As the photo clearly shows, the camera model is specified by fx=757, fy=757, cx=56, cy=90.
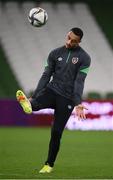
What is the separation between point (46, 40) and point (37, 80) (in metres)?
2.89

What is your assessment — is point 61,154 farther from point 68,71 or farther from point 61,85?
point 68,71

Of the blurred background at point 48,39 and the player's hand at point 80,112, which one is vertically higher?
the player's hand at point 80,112

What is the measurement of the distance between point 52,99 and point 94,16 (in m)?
24.9

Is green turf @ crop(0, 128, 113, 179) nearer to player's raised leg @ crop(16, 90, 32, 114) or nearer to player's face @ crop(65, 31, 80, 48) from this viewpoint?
player's raised leg @ crop(16, 90, 32, 114)

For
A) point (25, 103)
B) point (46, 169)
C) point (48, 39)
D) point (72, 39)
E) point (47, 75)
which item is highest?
point (72, 39)

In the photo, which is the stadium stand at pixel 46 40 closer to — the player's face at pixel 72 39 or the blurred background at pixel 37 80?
the blurred background at pixel 37 80

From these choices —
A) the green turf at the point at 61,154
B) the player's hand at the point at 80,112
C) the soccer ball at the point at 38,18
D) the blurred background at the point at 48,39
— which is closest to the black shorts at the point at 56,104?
the player's hand at the point at 80,112

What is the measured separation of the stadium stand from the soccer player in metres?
20.1

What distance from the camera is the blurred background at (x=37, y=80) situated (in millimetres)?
14312

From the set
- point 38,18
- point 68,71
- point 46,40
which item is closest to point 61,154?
point 38,18

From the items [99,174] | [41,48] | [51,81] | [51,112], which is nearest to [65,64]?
[51,81]

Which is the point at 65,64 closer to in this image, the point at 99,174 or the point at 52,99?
the point at 52,99

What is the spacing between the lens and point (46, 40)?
34.5 meters

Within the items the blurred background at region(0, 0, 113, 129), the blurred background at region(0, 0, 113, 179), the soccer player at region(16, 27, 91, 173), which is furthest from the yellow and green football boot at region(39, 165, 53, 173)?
the blurred background at region(0, 0, 113, 129)
